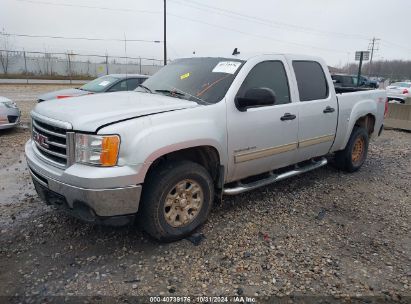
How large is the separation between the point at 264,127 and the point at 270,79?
0.66 meters

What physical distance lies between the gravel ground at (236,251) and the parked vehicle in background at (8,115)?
368 cm

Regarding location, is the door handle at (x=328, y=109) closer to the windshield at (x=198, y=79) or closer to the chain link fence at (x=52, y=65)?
the windshield at (x=198, y=79)

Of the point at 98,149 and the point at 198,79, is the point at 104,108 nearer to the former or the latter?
the point at 98,149

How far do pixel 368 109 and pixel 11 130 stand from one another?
8.00 metres

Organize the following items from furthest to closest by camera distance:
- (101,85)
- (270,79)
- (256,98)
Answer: (101,85) < (270,79) < (256,98)

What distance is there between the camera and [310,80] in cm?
478

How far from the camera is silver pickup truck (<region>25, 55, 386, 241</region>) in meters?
2.94

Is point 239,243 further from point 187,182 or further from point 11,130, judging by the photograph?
point 11,130

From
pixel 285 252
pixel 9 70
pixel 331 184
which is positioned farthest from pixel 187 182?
pixel 9 70

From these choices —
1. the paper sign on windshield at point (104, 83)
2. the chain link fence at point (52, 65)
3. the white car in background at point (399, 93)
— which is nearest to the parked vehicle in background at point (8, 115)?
the paper sign on windshield at point (104, 83)

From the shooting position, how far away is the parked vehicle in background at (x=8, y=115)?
7.99m

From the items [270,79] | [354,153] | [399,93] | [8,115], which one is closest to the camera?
[270,79]

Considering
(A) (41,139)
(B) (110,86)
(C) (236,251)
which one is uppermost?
(B) (110,86)

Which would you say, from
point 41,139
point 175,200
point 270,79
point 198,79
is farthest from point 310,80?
point 41,139
